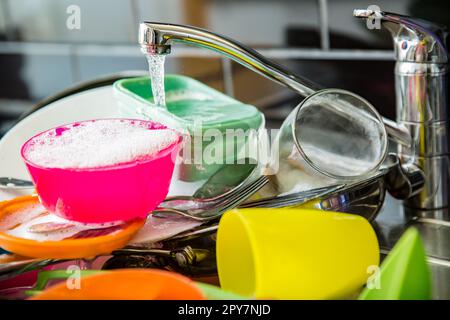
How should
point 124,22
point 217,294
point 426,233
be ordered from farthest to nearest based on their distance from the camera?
point 124,22, point 426,233, point 217,294

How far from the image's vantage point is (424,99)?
Result: 0.66 meters

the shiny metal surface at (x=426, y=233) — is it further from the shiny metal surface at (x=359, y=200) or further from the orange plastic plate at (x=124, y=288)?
the orange plastic plate at (x=124, y=288)

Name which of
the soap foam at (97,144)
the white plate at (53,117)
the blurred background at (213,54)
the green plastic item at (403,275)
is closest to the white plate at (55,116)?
the white plate at (53,117)

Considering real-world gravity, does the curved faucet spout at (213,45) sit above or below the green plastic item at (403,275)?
above

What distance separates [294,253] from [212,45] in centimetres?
21

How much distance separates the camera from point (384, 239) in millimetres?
645

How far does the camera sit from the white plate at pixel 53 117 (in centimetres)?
73

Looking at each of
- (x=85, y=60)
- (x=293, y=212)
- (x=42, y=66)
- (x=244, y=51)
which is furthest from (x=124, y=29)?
(x=293, y=212)

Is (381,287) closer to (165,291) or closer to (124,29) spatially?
(165,291)

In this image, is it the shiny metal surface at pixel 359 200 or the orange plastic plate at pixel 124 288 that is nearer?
the orange plastic plate at pixel 124 288

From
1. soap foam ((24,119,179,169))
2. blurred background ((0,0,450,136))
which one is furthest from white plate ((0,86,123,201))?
blurred background ((0,0,450,136))

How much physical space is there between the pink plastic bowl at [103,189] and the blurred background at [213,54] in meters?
0.47

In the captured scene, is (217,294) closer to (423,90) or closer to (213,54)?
(423,90)

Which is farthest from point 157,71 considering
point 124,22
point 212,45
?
point 124,22
